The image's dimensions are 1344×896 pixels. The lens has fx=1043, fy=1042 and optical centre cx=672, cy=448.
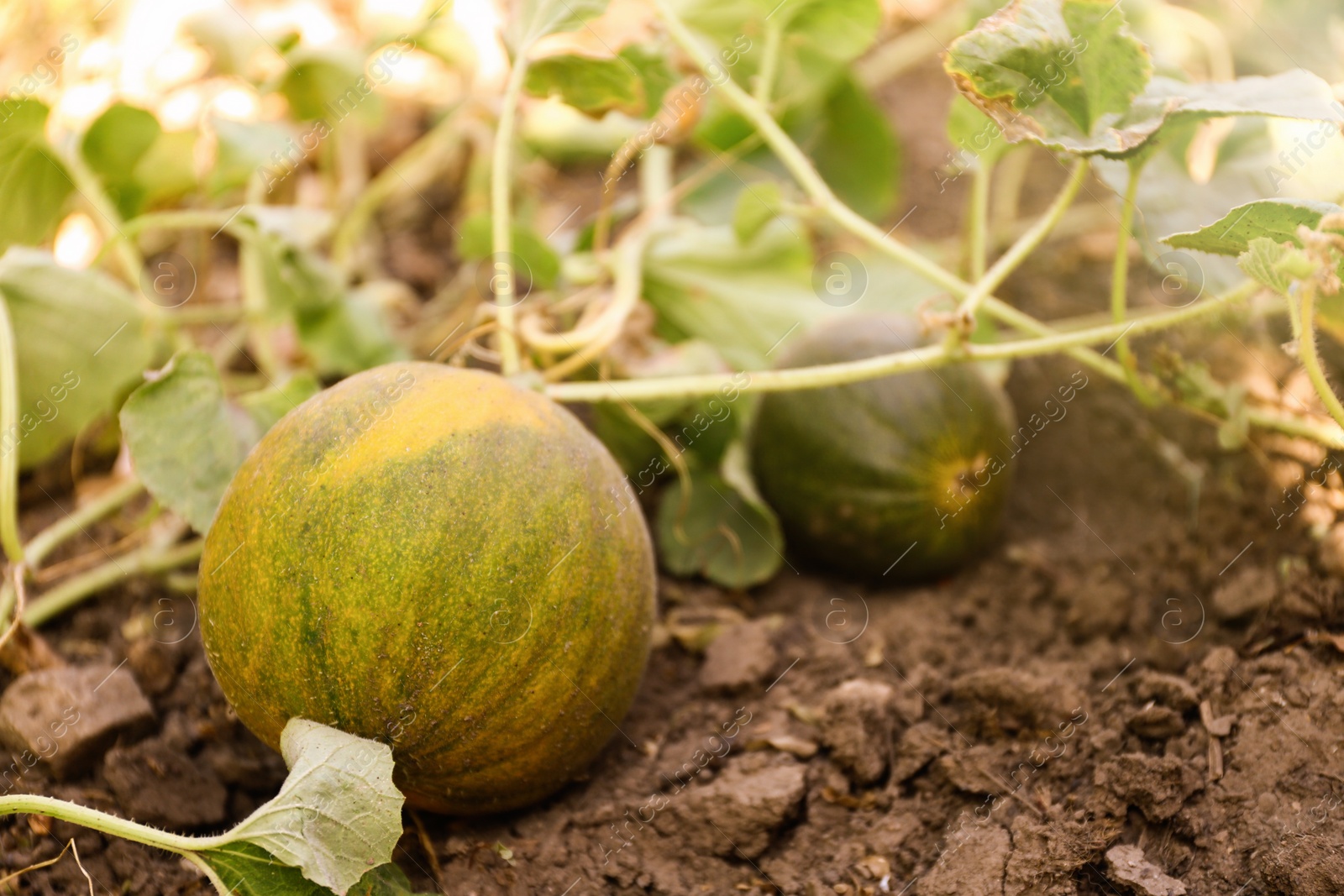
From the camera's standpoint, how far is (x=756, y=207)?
2.31m

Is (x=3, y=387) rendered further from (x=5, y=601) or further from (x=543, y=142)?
(x=543, y=142)

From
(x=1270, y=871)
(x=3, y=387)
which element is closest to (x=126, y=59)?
(x=3, y=387)

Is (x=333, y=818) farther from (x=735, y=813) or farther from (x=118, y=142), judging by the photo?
(x=118, y=142)

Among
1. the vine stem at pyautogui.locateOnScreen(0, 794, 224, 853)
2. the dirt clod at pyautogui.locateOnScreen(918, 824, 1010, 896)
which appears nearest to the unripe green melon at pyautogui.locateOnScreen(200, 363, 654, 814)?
the vine stem at pyautogui.locateOnScreen(0, 794, 224, 853)

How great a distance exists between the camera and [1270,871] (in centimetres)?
140

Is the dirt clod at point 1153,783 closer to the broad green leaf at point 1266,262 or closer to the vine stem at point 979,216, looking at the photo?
the broad green leaf at point 1266,262

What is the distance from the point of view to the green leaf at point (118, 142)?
95.0 inches

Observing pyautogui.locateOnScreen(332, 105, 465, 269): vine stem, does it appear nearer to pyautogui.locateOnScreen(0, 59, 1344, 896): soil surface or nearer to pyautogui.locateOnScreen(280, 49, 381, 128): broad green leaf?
pyautogui.locateOnScreen(280, 49, 381, 128): broad green leaf

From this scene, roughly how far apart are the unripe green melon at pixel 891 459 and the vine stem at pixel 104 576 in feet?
4.15

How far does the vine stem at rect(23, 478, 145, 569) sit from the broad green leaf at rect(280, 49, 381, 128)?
108cm

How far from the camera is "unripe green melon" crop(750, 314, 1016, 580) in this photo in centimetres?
213

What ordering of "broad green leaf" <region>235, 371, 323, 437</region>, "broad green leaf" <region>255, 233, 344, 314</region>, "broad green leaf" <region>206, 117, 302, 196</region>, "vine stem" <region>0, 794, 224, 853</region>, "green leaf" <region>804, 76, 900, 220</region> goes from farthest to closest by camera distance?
"green leaf" <region>804, 76, 900, 220</region> → "broad green leaf" <region>206, 117, 302, 196</region> → "broad green leaf" <region>255, 233, 344, 314</region> → "broad green leaf" <region>235, 371, 323, 437</region> → "vine stem" <region>0, 794, 224, 853</region>

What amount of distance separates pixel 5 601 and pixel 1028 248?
6.50ft

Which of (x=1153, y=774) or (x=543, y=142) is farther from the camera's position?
(x=543, y=142)
